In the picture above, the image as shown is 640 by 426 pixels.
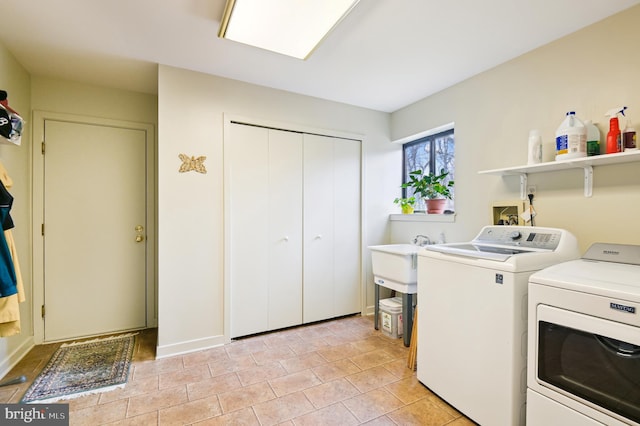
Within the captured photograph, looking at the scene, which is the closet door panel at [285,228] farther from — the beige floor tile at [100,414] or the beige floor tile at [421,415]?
the beige floor tile at [421,415]

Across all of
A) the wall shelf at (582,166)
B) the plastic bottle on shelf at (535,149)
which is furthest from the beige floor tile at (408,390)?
the plastic bottle on shelf at (535,149)

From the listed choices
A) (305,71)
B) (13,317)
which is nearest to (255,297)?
(13,317)

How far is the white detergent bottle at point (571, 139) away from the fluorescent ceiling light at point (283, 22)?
4.88 feet

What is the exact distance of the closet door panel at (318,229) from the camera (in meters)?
3.12

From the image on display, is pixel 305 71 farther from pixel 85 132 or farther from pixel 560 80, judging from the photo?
pixel 85 132

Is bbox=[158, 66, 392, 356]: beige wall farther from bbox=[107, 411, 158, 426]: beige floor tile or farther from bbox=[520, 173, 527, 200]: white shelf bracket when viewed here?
bbox=[520, 173, 527, 200]: white shelf bracket

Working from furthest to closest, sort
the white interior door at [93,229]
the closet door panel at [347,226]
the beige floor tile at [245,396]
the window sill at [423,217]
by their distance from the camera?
1. the closet door panel at [347,226]
2. the window sill at [423,217]
3. the white interior door at [93,229]
4. the beige floor tile at [245,396]

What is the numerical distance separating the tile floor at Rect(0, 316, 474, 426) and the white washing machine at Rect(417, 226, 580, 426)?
8.6 inches

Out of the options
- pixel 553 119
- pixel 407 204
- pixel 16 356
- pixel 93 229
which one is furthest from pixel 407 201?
pixel 16 356

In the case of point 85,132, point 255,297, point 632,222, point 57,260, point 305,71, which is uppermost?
point 305,71

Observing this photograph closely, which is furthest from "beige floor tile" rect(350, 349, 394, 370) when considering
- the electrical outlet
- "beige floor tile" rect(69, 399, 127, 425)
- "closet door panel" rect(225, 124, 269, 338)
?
the electrical outlet

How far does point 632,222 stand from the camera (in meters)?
1.71

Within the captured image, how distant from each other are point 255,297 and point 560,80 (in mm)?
2983

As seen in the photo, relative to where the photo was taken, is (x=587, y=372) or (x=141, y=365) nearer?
(x=587, y=372)
